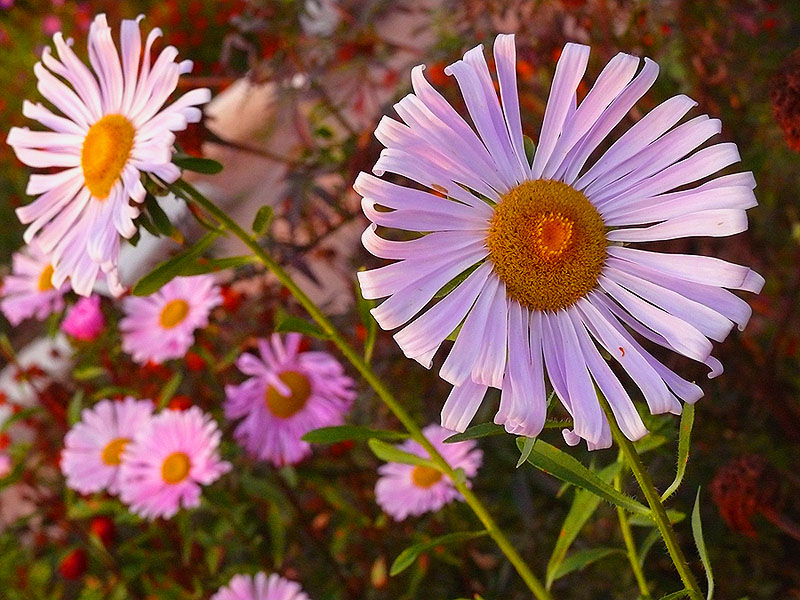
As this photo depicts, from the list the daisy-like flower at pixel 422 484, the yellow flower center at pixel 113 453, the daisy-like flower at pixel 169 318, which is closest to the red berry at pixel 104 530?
the yellow flower center at pixel 113 453

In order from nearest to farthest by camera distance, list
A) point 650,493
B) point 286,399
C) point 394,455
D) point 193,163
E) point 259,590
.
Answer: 1. point 650,493
2. point 193,163
3. point 394,455
4. point 259,590
5. point 286,399

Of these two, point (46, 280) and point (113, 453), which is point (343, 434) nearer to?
point (113, 453)

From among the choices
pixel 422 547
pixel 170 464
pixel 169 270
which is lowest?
pixel 422 547

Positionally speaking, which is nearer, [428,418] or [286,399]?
[286,399]

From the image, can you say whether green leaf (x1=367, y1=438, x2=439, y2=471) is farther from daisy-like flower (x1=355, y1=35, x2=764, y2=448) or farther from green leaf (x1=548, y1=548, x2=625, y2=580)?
daisy-like flower (x1=355, y1=35, x2=764, y2=448)

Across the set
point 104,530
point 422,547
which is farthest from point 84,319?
point 422,547

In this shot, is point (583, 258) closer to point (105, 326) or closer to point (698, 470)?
point (698, 470)
